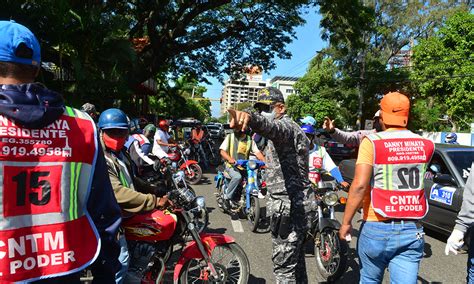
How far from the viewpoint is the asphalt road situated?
429 centimetres

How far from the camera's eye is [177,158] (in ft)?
32.5

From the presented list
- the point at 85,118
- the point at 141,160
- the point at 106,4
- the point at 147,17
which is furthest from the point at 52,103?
the point at 147,17

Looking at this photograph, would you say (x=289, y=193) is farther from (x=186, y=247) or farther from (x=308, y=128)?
(x=308, y=128)

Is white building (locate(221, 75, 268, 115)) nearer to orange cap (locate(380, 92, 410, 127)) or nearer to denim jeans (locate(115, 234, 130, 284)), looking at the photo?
denim jeans (locate(115, 234, 130, 284))

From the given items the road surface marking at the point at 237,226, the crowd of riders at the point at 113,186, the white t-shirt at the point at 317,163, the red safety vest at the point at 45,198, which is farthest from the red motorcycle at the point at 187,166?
the red safety vest at the point at 45,198

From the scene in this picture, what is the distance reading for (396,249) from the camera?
7.98ft

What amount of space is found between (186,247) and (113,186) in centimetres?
99

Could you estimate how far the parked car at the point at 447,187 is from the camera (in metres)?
5.39

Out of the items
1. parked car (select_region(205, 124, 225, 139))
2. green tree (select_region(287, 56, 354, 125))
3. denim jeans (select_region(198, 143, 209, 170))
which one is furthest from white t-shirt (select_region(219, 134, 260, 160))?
green tree (select_region(287, 56, 354, 125))

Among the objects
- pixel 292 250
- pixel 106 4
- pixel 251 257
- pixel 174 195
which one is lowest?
pixel 251 257

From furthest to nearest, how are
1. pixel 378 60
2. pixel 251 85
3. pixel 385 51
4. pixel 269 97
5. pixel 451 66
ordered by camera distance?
pixel 251 85 → pixel 385 51 → pixel 378 60 → pixel 451 66 → pixel 269 97

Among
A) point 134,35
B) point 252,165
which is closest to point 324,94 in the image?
point 134,35

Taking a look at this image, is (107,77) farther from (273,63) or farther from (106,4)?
(273,63)

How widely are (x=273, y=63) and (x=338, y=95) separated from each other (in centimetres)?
1813
